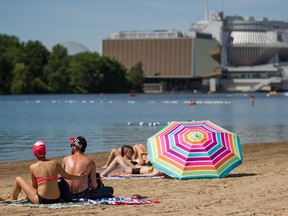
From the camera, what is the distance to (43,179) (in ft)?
38.1

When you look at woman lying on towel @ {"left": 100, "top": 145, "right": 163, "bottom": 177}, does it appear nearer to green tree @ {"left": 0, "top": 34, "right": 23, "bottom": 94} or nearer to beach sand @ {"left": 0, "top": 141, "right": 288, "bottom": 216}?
beach sand @ {"left": 0, "top": 141, "right": 288, "bottom": 216}

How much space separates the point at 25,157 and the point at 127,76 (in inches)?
6103

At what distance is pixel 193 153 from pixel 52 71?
13116 cm

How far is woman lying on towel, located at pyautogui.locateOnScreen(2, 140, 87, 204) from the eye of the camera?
11.6m

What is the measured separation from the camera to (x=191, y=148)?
50.1ft

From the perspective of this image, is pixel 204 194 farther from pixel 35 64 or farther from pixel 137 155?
pixel 35 64

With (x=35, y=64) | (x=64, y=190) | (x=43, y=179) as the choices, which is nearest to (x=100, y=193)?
(x=64, y=190)

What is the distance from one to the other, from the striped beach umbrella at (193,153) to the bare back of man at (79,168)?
3.11 metres

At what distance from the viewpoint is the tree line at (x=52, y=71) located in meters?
130

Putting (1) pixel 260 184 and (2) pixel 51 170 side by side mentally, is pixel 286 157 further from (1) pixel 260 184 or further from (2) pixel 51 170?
(2) pixel 51 170

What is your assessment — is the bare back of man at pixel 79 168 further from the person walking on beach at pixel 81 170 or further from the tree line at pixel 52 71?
the tree line at pixel 52 71

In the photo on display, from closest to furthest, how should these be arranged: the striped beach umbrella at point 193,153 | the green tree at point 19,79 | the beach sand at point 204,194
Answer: the beach sand at point 204,194
the striped beach umbrella at point 193,153
the green tree at point 19,79

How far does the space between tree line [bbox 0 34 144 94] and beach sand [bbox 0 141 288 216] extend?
112 metres

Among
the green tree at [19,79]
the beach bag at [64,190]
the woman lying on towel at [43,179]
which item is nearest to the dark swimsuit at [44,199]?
the woman lying on towel at [43,179]
